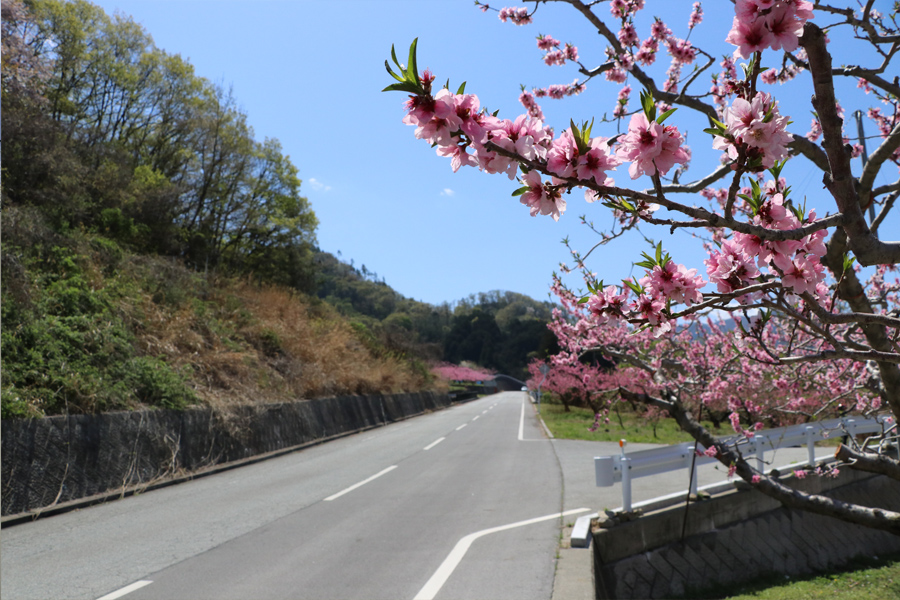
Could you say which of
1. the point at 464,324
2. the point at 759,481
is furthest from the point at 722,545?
the point at 464,324

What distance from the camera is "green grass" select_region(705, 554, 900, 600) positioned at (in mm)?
6523

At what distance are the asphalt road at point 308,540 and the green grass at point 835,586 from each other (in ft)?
7.58

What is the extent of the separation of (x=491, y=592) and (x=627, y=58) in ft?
15.9

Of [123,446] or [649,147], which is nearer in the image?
[649,147]

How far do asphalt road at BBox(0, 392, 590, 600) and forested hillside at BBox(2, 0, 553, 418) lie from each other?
277 cm

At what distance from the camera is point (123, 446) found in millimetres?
10523

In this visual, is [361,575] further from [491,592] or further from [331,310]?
[331,310]

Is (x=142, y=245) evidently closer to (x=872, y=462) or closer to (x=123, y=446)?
(x=123, y=446)

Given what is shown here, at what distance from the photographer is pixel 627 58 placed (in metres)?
4.92

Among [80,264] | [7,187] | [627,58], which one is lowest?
[627,58]

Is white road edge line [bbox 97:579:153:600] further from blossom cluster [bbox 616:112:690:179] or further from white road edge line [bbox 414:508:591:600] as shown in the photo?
blossom cluster [bbox 616:112:690:179]

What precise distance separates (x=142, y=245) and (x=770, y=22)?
73.2ft

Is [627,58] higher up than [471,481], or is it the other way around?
[627,58]

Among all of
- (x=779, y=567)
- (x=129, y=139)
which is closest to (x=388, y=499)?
(x=779, y=567)
